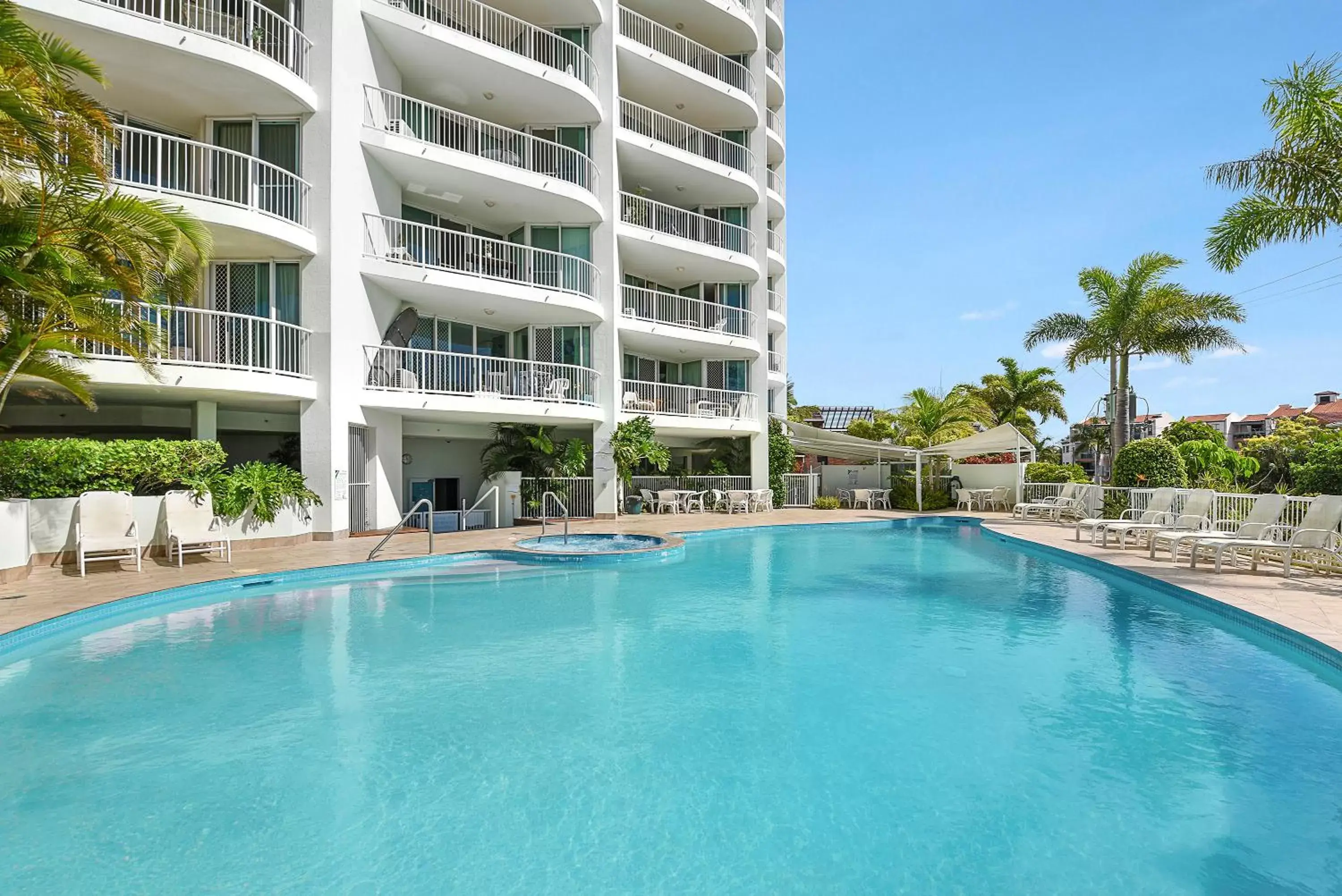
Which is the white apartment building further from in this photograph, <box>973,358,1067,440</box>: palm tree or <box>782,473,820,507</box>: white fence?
<box>973,358,1067,440</box>: palm tree

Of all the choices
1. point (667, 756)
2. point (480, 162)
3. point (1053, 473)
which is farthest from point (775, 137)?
point (667, 756)

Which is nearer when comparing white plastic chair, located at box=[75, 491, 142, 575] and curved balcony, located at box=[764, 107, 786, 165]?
white plastic chair, located at box=[75, 491, 142, 575]

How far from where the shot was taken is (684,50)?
2277cm

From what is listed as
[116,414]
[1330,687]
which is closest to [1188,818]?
[1330,687]

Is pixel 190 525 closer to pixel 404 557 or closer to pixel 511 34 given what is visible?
pixel 404 557

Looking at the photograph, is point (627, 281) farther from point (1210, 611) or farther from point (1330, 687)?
point (1330, 687)

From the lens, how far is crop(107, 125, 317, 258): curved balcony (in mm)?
12141

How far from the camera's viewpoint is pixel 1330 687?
19.0 feet

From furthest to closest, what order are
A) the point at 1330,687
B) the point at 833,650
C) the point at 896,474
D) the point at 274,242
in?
the point at 896,474 < the point at 274,242 < the point at 833,650 < the point at 1330,687

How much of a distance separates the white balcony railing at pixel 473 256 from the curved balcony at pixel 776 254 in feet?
39.1

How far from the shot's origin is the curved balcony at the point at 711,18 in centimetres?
2191

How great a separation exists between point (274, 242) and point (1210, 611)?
16.0 m

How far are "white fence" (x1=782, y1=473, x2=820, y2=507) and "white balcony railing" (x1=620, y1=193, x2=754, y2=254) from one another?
874 centimetres

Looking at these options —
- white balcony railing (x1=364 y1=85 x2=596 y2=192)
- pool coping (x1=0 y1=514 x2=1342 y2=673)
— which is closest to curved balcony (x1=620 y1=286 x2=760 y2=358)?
white balcony railing (x1=364 y1=85 x2=596 y2=192)
